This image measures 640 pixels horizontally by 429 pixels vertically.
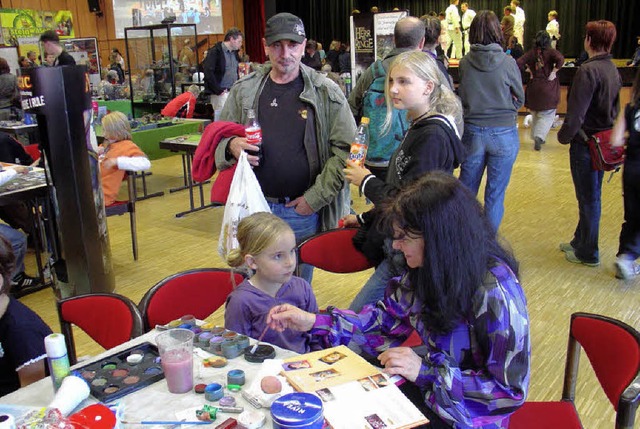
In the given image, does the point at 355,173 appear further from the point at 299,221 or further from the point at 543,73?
the point at 543,73

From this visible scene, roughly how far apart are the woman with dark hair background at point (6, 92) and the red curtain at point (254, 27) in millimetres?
12300

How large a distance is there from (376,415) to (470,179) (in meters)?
3.17

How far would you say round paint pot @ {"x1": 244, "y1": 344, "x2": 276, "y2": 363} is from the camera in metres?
1.72

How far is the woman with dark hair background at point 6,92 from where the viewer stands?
699 centimetres

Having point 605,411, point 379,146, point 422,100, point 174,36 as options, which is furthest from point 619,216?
point 174,36

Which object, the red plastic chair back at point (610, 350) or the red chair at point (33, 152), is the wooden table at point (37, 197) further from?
the red plastic chair back at point (610, 350)

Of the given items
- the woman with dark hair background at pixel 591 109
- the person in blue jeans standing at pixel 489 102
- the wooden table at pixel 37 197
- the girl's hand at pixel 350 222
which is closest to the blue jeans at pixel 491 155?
the person in blue jeans standing at pixel 489 102

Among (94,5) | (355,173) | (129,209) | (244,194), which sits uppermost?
(94,5)

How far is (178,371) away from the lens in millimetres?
1561

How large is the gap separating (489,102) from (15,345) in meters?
3.35

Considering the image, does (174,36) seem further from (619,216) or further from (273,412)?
(273,412)

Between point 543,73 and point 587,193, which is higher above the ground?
point 543,73

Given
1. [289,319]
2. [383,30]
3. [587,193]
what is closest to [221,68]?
[383,30]

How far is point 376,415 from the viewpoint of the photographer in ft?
4.65
